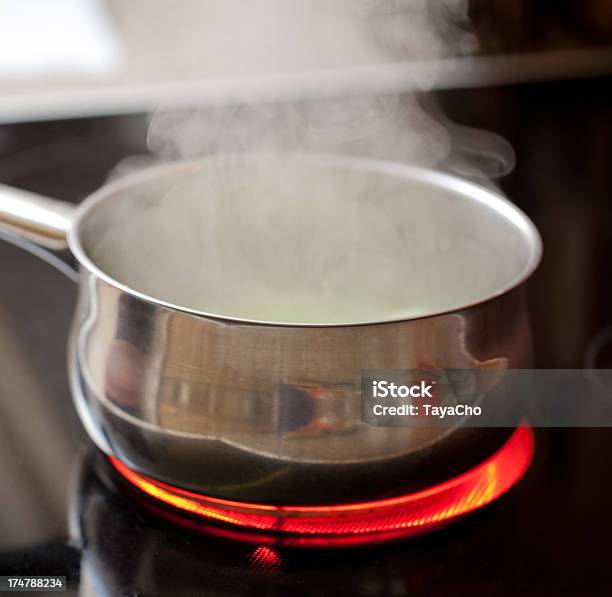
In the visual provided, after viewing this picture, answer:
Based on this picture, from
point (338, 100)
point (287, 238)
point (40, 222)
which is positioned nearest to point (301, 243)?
point (287, 238)

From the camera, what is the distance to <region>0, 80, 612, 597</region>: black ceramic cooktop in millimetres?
482

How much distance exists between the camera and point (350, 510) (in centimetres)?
49

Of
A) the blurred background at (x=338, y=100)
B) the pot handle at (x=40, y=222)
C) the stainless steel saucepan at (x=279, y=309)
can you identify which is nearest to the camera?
the stainless steel saucepan at (x=279, y=309)

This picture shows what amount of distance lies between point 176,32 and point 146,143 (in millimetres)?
300

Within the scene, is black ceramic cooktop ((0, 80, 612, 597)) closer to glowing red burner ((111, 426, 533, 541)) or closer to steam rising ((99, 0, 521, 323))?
glowing red burner ((111, 426, 533, 541))

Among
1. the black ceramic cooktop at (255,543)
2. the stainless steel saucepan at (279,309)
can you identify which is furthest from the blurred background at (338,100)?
the stainless steel saucepan at (279,309)

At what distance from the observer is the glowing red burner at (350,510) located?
1.59 feet

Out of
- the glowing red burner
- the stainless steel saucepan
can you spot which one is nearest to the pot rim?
the stainless steel saucepan

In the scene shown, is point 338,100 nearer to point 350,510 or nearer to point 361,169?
point 361,169

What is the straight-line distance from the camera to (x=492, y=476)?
0.56 metres

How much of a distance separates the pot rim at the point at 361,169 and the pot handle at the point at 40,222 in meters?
0.02

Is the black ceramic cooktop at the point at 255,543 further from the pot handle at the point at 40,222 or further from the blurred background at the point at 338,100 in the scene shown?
the pot handle at the point at 40,222

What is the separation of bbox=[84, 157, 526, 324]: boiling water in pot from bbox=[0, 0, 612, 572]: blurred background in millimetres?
101

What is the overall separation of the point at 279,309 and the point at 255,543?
0.75 ft
